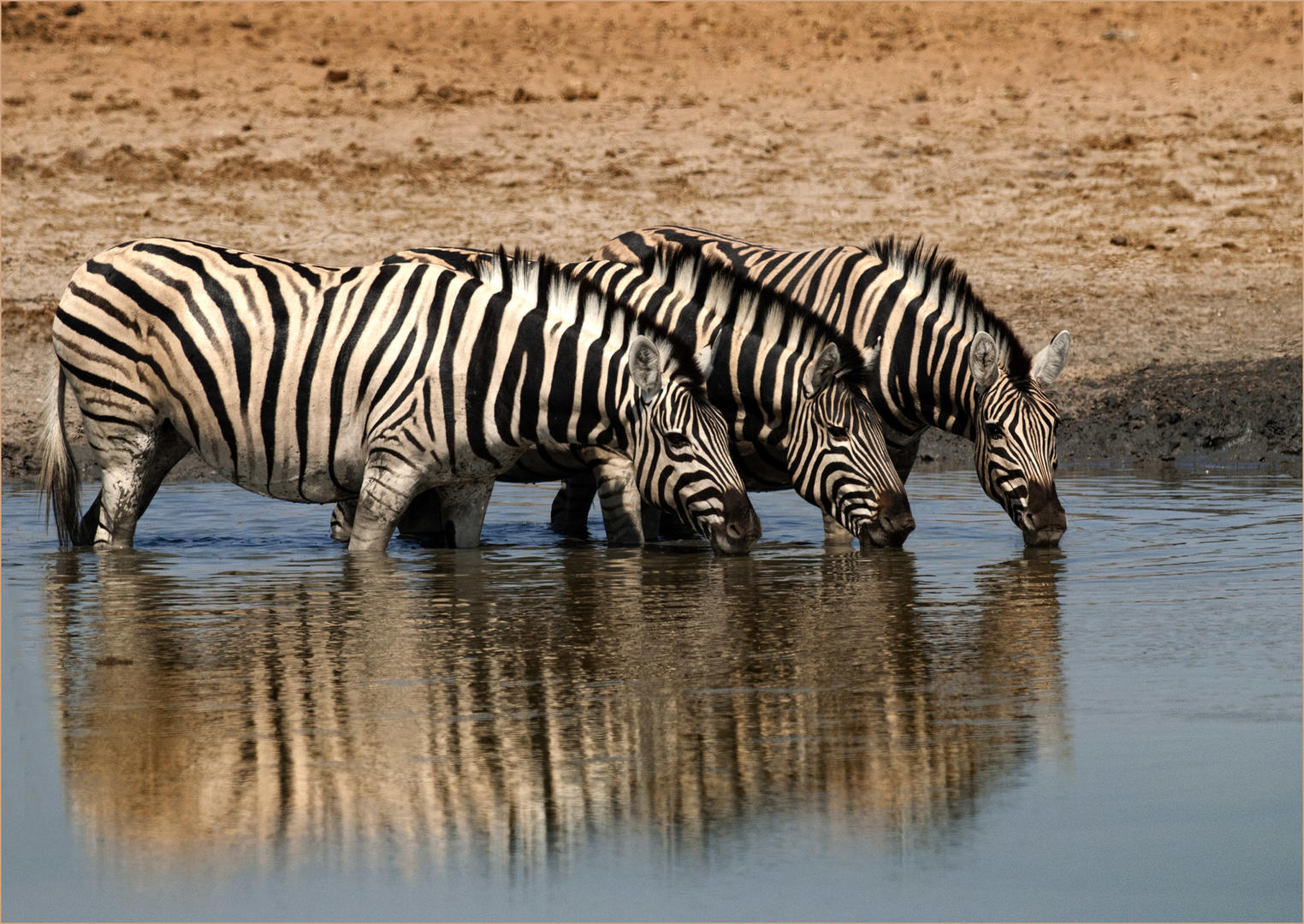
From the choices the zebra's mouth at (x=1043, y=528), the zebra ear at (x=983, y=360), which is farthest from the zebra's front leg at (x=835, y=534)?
the zebra ear at (x=983, y=360)

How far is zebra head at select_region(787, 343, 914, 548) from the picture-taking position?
28.4ft

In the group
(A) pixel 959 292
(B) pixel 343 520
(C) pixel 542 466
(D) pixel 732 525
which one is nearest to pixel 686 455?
(D) pixel 732 525

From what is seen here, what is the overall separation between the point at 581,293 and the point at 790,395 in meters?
1.12

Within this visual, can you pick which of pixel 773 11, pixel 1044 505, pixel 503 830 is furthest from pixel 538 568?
pixel 773 11

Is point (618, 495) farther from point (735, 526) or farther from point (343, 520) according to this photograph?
point (343, 520)

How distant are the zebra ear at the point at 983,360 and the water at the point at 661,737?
0.85 metres

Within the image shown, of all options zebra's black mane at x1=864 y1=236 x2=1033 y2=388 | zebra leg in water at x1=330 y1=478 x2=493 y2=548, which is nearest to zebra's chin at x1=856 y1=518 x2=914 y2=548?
zebra's black mane at x1=864 y1=236 x2=1033 y2=388

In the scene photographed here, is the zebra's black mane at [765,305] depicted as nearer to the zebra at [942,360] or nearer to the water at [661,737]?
the zebra at [942,360]

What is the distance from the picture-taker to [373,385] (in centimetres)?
866

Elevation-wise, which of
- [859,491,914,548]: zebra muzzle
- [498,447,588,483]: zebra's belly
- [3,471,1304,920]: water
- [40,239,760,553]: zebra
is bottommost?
[3,471,1304,920]: water

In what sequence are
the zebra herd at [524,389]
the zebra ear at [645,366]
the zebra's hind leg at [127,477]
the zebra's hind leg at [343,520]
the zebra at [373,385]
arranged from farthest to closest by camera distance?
the zebra's hind leg at [343,520], the zebra's hind leg at [127,477], the zebra herd at [524,389], the zebra at [373,385], the zebra ear at [645,366]

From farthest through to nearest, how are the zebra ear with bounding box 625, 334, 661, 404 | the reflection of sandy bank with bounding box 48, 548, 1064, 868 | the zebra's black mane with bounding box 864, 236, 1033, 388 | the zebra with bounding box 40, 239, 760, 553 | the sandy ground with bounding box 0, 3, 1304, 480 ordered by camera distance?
the sandy ground with bounding box 0, 3, 1304, 480 → the zebra's black mane with bounding box 864, 236, 1033, 388 → the zebra with bounding box 40, 239, 760, 553 → the zebra ear with bounding box 625, 334, 661, 404 → the reflection of sandy bank with bounding box 48, 548, 1064, 868

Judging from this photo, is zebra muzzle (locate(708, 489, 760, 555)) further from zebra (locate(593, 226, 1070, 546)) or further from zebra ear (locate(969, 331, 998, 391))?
zebra ear (locate(969, 331, 998, 391))

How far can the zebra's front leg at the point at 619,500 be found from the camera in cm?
877
